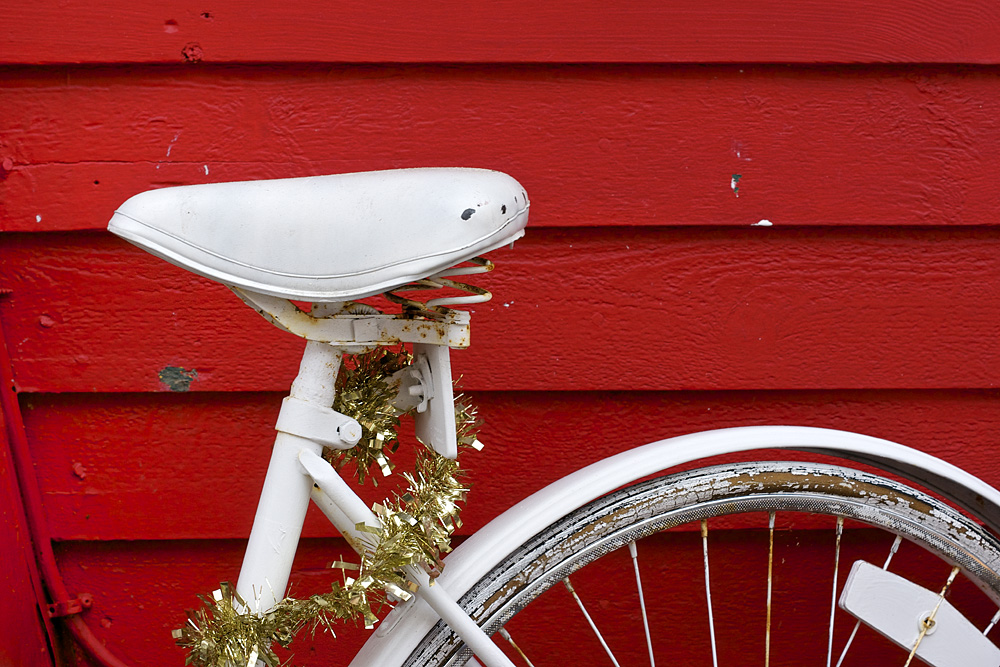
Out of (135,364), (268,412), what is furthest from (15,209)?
(268,412)

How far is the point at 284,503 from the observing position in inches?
24.4

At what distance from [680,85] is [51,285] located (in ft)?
2.74

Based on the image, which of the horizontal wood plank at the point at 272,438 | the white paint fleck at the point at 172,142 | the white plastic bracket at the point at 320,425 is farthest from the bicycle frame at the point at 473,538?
the white paint fleck at the point at 172,142

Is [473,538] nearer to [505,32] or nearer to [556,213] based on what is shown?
[556,213]

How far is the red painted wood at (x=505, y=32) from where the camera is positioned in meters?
0.90

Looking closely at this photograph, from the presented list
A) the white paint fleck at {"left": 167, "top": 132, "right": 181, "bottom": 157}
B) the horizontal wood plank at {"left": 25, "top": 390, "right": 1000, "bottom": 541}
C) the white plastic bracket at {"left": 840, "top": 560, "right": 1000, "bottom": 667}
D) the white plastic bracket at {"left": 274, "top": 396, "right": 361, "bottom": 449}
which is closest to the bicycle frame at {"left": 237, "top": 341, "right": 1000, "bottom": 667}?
the white plastic bracket at {"left": 274, "top": 396, "right": 361, "bottom": 449}

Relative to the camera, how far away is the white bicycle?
57cm

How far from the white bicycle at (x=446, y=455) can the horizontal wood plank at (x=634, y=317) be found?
0.27m

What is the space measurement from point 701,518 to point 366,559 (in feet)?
1.05

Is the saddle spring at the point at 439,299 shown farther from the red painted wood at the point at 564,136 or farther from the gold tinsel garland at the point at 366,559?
the red painted wood at the point at 564,136

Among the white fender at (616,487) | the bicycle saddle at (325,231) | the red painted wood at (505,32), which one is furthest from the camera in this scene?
the red painted wood at (505,32)

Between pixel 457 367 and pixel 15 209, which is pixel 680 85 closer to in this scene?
pixel 457 367

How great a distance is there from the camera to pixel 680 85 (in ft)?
3.06

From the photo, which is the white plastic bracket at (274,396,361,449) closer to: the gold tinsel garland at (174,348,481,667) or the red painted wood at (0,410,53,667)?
the gold tinsel garland at (174,348,481,667)
